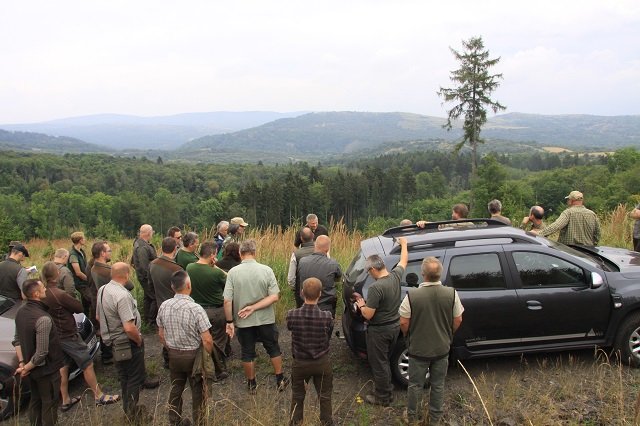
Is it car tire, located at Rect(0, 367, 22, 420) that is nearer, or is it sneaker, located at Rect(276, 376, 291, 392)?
car tire, located at Rect(0, 367, 22, 420)

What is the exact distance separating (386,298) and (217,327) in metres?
2.27

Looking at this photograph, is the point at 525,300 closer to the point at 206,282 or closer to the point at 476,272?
the point at 476,272

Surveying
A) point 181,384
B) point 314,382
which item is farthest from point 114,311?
point 314,382

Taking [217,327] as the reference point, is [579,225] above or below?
above

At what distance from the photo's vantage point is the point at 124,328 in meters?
4.61

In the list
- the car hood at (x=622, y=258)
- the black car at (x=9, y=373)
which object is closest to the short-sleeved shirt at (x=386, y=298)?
the car hood at (x=622, y=258)

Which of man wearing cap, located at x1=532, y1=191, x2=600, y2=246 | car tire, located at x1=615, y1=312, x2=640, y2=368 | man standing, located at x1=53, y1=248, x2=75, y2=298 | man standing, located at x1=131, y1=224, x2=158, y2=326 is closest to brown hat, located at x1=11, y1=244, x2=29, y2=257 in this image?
man standing, located at x1=53, y1=248, x2=75, y2=298

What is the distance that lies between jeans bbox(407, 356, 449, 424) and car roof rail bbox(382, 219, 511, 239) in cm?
200

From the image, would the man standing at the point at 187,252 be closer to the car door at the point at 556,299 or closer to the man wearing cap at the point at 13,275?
the man wearing cap at the point at 13,275

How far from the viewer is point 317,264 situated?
5.58 meters

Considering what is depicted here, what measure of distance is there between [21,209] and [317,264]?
272 ft

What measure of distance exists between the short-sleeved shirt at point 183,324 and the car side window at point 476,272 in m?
2.64

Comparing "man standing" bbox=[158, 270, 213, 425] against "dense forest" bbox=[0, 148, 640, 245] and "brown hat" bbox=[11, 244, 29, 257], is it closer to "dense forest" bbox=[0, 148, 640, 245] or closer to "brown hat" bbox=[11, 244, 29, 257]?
"brown hat" bbox=[11, 244, 29, 257]

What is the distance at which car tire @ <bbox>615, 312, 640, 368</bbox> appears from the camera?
Answer: 16.8ft
